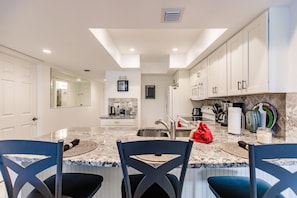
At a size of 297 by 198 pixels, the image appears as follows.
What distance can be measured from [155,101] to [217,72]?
149 inches

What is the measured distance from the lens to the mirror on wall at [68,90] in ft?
15.4

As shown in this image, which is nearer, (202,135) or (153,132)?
(202,135)

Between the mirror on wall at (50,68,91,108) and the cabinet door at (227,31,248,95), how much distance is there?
3884mm

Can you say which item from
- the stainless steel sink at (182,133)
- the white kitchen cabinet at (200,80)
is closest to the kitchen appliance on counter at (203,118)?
the white kitchen cabinet at (200,80)

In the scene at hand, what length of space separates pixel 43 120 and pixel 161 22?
340 centimetres

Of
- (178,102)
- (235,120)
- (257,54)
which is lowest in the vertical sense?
(235,120)

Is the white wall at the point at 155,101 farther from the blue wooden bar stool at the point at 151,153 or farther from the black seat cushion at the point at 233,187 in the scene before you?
the blue wooden bar stool at the point at 151,153

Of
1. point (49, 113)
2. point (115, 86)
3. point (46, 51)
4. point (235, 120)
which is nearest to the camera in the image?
point (235, 120)

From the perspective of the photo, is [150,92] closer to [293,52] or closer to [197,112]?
[197,112]

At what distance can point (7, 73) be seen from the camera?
10.4 ft

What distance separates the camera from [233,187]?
1242 millimetres

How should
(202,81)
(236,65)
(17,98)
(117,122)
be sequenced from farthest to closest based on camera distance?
(117,122) < (202,81) < (17,98) < (236,65)

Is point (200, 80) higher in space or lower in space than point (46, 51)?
lower

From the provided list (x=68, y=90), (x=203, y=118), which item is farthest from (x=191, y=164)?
(x=68, y=90)
